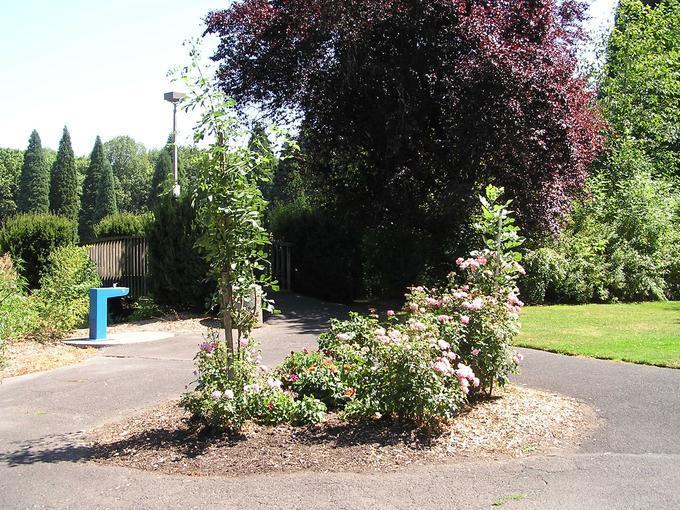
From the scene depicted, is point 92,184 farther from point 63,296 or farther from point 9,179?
point 63,296

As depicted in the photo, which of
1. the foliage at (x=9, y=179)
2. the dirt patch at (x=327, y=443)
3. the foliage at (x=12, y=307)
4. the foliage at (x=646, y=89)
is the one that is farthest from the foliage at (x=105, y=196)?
the dirt patch at (x=327, y=443)

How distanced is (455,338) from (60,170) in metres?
56.1

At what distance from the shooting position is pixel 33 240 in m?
16.5

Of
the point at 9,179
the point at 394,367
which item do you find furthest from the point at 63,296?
the point at 9,179

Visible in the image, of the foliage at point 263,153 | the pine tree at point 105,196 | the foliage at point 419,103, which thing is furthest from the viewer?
the pine tree at point 105,196

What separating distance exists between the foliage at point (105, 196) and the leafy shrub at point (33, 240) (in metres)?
43.5

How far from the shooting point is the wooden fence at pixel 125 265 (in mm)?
15836

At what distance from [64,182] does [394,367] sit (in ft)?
185

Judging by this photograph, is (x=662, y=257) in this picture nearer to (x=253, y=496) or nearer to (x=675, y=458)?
(x=675, y=458)

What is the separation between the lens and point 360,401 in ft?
17.7

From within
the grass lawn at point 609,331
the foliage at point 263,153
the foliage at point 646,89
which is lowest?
the grass lawn at point 609,331

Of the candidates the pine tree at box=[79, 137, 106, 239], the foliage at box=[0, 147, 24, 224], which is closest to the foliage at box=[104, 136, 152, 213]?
the foliage at box=[0, 147, 24, 224]

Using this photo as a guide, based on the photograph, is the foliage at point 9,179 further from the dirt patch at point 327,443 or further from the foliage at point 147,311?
the dirt patch at point 327,443

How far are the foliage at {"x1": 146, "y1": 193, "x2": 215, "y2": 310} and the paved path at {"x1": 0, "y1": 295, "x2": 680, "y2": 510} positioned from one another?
6.24m
